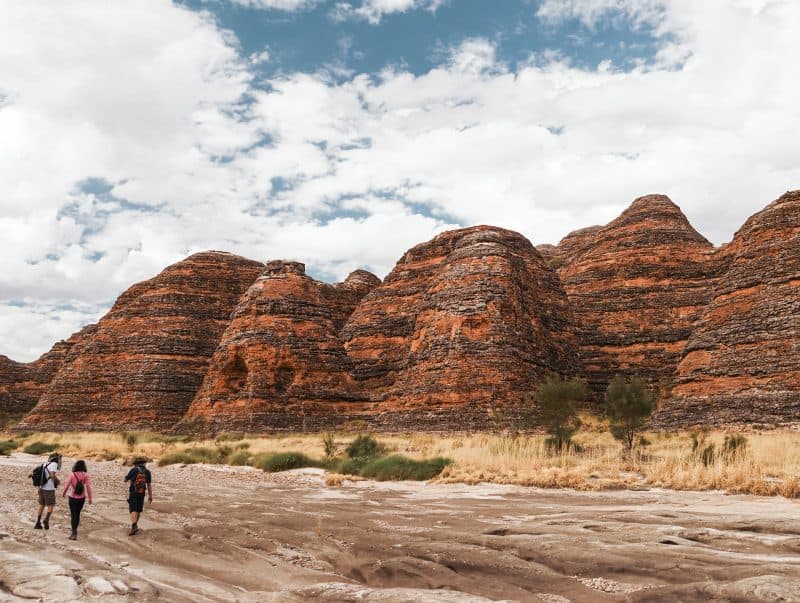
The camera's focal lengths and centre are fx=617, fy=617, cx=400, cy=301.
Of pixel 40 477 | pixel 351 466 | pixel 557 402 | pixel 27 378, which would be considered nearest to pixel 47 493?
pixel 40 477

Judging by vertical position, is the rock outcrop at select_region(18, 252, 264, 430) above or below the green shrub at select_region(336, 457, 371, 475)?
above

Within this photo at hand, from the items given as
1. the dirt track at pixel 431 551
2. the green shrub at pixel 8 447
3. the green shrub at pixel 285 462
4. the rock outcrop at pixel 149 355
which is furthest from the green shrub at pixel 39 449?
the dirt track at pixel 431 551

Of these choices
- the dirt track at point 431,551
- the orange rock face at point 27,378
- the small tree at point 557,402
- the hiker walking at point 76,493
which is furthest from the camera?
the orange rock face at point 27,378

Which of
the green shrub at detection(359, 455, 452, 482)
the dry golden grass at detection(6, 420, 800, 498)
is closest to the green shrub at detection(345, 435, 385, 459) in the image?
the dry golden grass at detection(6, 420, 800, 498)

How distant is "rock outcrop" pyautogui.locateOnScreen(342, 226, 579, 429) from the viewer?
1359 inches

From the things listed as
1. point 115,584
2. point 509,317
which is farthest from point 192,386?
A: point 115,584

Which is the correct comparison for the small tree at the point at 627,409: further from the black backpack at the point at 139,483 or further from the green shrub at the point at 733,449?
the black backpack at the point at 139,483

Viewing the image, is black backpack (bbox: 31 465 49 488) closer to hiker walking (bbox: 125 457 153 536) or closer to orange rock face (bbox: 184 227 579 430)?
hiker walking (bbox: 125 457 153 536)

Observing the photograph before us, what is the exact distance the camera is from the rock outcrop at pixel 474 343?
1359 inches

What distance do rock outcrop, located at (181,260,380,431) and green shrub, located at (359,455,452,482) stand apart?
23822 mm

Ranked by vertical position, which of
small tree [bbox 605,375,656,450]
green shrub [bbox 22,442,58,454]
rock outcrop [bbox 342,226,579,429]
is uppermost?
rock outcrop [bbox 342,226,579,429]

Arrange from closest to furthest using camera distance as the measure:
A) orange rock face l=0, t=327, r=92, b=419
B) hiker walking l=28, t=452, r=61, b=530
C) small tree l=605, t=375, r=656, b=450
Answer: hiker walking l=28, t=452, r=61, b=530 < small tree l=605, t=375, r=656, b=450 < orange rock face l=0, t=327, r=92, b=419

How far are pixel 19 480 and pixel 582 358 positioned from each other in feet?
113

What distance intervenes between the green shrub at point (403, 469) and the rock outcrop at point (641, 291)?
24.4 meters
